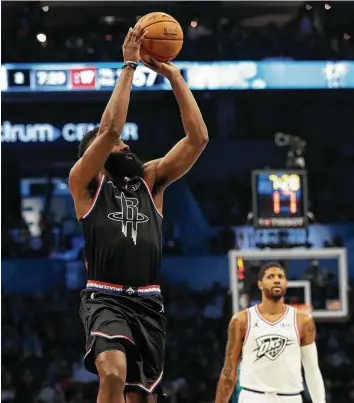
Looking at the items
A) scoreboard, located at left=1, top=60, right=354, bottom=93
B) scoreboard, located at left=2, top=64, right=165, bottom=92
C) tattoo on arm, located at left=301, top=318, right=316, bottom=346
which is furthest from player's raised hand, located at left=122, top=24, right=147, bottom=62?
scoreboard, located at left=2, top=64, right=165, bottom=92

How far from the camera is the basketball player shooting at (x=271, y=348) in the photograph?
269 inches

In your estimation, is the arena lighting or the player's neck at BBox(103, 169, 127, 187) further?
the arena lighting

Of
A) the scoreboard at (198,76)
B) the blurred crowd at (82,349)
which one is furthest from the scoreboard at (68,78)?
the blurred crowd at (82,349)

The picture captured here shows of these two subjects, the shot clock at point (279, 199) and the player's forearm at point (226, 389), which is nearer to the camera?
the player's forearm at point (226, 389)

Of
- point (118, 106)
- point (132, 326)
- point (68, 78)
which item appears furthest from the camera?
point (68, 78)

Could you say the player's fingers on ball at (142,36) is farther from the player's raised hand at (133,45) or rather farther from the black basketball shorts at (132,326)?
the black basketball shorts at (132,326)

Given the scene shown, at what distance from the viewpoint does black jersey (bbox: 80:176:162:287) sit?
4.46 meters

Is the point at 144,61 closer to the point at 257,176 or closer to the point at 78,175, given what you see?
the point at 78,175

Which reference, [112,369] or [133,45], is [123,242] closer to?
[112,369]

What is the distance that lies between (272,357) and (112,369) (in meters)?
2.90

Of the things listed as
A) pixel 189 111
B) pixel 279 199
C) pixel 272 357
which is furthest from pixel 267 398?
pixel 279 199

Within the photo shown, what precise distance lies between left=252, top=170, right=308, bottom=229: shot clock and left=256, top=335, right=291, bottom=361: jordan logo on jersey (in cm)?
463

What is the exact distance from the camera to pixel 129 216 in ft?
14.8

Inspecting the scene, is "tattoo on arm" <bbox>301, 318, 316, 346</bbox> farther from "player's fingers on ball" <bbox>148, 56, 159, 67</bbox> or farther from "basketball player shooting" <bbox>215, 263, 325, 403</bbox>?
"player's fingers on ball" <bbox>148, 56, 159, 67</bbox>
